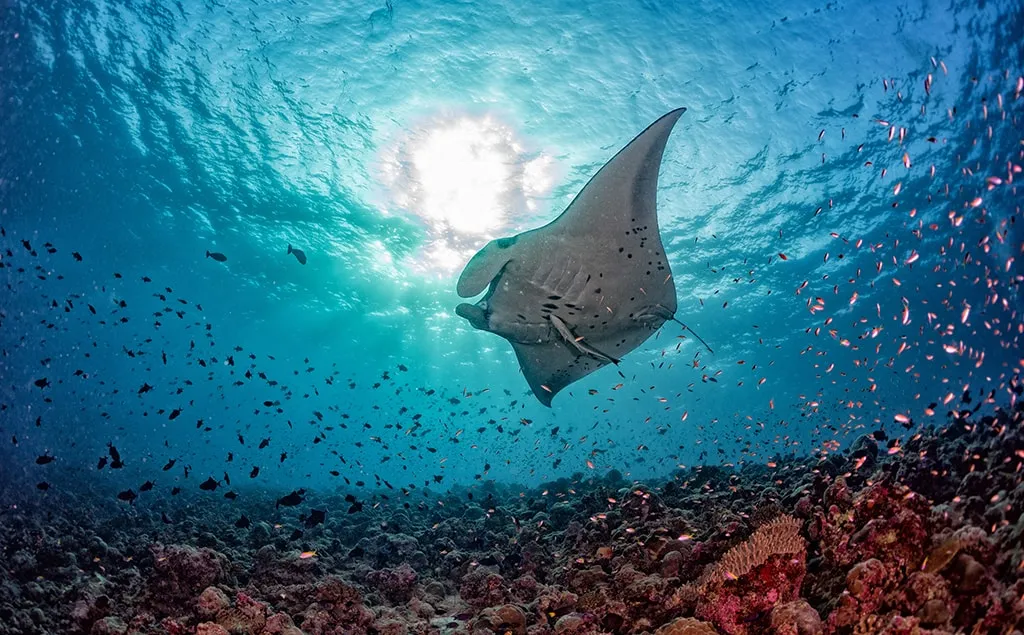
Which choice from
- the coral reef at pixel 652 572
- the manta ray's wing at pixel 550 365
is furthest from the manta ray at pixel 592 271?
the coral reef at pixel 652 572

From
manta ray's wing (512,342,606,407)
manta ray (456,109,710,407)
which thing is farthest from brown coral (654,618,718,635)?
manta ray's wing (512,342,606,407)

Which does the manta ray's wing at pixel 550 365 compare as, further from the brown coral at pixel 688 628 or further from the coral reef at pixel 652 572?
the brown coral at pixel 688 628

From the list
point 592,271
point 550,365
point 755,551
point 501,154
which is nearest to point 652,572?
point 755,551

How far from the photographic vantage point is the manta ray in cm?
558

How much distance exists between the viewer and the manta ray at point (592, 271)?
558cm

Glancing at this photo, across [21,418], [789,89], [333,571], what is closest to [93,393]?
[21,418]

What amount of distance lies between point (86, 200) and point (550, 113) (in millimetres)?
22235

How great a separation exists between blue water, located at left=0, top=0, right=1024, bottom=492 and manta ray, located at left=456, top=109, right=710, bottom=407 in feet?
13.1

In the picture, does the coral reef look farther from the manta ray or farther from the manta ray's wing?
the manta ray

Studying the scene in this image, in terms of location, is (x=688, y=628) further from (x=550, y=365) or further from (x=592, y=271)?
(x=550, y=365)

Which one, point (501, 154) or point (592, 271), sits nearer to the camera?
point (592, 271)

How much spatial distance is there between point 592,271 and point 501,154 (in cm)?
1005

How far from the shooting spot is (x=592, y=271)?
241 inches

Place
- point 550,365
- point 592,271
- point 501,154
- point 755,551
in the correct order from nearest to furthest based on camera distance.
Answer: point 755,551 < point 592,271 < point 550,365 < point 501,154
